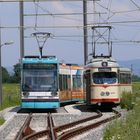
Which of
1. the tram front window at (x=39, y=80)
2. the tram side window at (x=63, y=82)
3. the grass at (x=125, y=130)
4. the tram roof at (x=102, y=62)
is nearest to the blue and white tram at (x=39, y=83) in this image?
the tram front window at (x=39, y=80)

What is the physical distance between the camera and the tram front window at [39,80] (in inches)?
1446

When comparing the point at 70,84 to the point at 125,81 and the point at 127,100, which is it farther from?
the point at 127,100

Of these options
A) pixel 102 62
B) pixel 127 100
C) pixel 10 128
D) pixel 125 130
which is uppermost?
pixel 102 62

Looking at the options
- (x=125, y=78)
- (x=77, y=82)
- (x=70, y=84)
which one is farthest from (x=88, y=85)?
(x=77, y=82)

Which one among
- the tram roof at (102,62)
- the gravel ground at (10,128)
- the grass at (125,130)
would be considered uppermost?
the tram roof at (102,62)

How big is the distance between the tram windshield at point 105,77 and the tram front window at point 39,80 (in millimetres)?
3240

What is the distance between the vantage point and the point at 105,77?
129ft

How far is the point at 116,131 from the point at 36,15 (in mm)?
24082

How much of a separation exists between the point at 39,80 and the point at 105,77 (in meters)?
4.60

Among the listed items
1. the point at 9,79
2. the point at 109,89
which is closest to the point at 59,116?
the point at 109,89

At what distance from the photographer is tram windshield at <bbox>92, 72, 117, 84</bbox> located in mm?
39188

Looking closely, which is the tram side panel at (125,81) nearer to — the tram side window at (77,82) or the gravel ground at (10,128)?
the tram side window at (77,82)

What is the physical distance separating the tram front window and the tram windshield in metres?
3.24

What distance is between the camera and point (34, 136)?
21.9 meters
